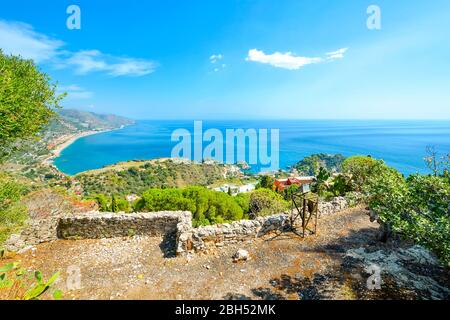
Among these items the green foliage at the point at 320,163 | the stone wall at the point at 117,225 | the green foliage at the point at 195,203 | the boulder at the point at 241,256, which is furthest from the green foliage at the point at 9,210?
the green foliage at the point at 320,163

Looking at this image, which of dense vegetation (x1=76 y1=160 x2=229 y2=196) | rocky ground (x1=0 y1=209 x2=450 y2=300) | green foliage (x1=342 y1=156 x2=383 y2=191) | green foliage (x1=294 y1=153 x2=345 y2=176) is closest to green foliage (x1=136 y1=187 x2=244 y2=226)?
rocky ground (x1=0 y1=209 x2=450 y2=300)

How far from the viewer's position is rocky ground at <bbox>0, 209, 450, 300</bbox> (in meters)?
5.71

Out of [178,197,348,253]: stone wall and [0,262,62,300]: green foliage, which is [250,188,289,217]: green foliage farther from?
[0,262,62,300]: green foliage

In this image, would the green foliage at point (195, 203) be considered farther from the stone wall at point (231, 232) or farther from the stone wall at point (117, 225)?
the stone wall at point (231, 232)

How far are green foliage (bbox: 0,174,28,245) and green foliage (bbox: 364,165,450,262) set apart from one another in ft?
35.6

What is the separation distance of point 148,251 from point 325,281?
19.1 ft

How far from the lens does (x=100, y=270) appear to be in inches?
279

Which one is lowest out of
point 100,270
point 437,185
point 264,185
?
point 264,185

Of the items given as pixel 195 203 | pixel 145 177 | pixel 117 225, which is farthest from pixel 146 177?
pixel 117 225

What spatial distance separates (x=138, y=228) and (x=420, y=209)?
9.06 m

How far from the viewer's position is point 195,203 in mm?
16031

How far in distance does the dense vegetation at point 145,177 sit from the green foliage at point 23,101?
41058 mm
